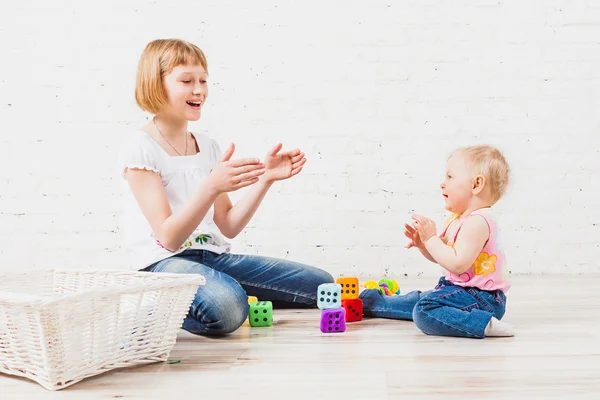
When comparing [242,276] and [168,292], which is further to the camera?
[242,276]

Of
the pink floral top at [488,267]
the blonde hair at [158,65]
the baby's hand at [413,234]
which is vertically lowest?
the pink floral top at [488,267]

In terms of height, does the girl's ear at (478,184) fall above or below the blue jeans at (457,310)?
above

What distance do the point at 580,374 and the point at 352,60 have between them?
1.89 meters

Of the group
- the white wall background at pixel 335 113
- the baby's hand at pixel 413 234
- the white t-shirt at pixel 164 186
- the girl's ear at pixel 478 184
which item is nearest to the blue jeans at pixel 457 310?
the baby's hand at pixel 413 234

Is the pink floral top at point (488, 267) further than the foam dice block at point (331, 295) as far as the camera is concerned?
No

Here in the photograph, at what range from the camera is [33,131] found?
3.27 meters

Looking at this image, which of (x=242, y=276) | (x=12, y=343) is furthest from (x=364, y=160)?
(x=12, y=343)

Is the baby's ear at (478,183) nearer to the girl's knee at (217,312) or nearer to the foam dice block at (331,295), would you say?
the foam dice block at (331,295)

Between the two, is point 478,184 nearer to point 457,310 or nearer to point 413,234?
point 413,234

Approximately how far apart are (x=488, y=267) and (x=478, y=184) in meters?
0.21

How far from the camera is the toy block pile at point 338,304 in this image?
6.63 feet

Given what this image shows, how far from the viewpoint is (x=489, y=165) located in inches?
79.6

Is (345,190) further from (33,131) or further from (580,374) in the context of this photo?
(580,374)

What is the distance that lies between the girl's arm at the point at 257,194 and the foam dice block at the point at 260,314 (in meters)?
0.28
